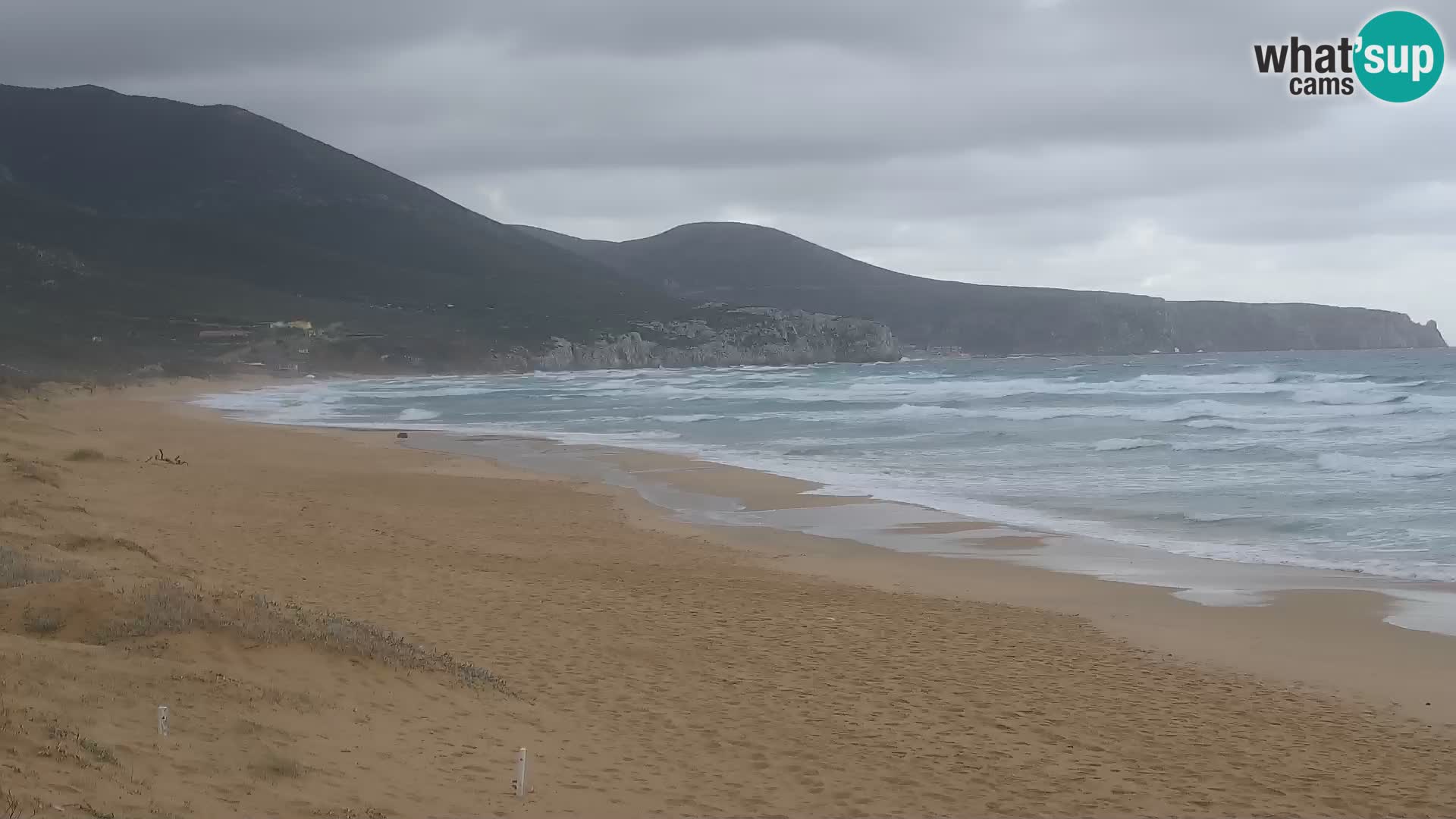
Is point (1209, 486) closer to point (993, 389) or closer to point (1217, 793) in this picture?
point (1217, 793)

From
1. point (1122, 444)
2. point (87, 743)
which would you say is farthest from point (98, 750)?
point (1122, 444)

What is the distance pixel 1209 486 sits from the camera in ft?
68.6

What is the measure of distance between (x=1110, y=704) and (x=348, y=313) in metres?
121

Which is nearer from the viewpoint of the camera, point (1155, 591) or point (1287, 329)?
point (1155, 591)

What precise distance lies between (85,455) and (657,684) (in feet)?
48.7

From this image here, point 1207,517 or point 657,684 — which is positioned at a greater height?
point 1207,517

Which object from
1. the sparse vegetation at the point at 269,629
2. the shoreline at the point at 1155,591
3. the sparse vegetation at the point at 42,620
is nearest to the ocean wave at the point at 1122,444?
the shoreline at the point at 1155,591

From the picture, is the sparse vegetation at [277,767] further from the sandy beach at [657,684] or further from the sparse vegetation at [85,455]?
the sparse vegetation at [85,455]

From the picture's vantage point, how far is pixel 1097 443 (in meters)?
29.7

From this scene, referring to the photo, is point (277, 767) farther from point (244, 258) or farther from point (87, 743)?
point (244, 258)

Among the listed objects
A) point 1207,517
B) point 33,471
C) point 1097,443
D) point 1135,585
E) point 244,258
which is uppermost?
point 244,258

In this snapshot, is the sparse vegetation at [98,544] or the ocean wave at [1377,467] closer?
the sparse vegetation at [98,544]

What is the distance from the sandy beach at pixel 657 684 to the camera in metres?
5.86

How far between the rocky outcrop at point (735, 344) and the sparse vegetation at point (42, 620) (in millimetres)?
109042
